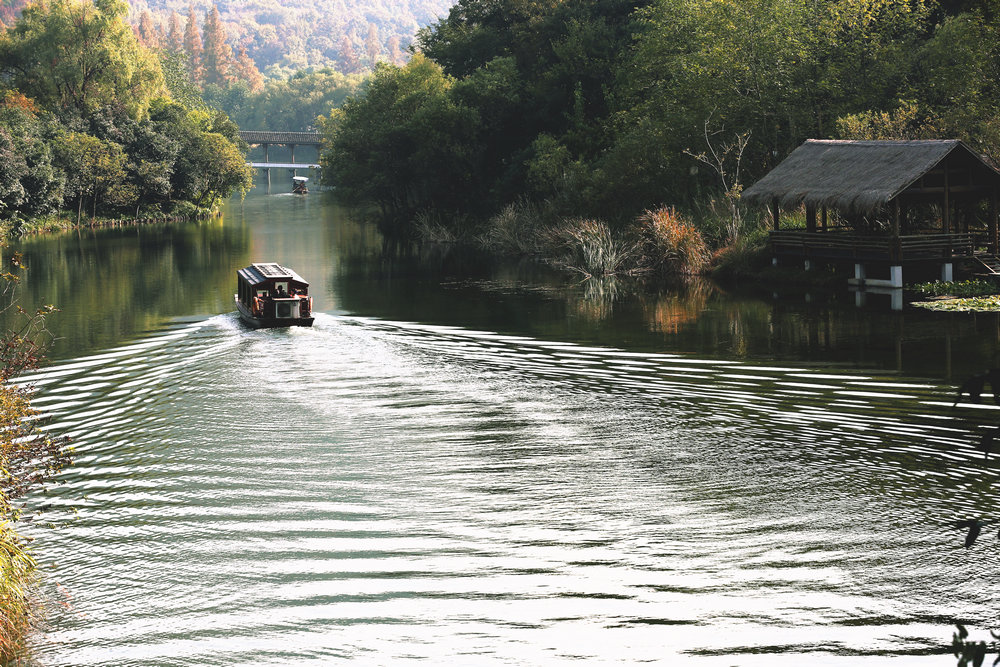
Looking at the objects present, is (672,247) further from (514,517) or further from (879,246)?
(514,517)

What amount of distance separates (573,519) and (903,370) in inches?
408

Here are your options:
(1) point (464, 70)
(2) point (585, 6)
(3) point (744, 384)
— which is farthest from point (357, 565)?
(1) point (464, 70)

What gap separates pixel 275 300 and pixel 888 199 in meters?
16.9

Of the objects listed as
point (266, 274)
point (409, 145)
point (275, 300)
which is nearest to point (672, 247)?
point (266, 274)

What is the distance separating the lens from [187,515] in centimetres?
1359

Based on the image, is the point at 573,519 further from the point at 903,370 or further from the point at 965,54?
the point at 965,54

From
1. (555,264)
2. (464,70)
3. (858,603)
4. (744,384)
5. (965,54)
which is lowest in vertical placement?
(858,603)

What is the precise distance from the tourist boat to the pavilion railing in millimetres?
16521

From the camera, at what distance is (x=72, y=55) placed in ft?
253

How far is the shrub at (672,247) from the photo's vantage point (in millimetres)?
39125

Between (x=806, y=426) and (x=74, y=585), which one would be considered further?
(x=806, y=426)

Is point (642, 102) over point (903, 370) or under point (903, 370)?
over

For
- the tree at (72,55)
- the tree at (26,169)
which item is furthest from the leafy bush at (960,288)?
the tree at (72,55)

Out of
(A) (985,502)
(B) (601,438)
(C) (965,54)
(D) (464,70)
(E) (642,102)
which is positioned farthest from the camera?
(D) (464,70)
